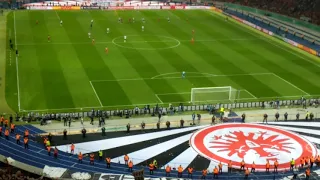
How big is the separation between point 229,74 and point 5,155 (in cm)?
3651

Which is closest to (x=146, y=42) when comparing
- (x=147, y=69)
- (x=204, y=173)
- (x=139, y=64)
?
(x=139, y=64)

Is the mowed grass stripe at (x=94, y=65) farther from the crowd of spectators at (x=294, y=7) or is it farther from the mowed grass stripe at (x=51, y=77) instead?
the crowd of spectators at (x=294, y=7)

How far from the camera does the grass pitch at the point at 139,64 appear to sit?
A: 201 feet

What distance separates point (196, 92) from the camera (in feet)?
200

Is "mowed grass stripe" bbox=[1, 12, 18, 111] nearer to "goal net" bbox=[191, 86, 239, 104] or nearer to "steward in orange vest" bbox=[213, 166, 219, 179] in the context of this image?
"goal net" bbox=[191, 86, 239, 104]

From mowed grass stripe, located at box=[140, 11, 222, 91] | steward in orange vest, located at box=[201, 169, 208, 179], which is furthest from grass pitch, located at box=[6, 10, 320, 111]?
steward in orange vest, located at box=[201, 169, 208, 179]

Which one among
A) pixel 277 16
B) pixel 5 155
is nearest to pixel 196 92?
pixel 5 155

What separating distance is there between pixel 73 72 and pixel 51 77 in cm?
340

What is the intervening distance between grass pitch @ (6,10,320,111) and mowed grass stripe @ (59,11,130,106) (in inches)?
4.5

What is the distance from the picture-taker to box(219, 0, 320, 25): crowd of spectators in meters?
113

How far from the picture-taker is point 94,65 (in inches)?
2859

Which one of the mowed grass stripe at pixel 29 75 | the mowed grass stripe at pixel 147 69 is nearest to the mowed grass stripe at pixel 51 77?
the mowed grass stripe at pixel 29 75

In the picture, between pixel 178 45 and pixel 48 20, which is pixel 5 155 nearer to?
pixel 178 45

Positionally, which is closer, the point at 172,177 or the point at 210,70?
the point at 172,177
